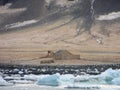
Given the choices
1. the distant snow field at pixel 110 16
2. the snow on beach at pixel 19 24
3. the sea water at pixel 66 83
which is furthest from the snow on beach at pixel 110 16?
the sea water at pixel 66 83

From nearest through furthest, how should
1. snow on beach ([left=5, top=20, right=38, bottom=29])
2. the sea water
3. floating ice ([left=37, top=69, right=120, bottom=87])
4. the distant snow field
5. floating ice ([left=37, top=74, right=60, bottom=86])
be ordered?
the sea water → floating ice ([left=37, top=74, right=60, bottom=86]) → floating ice ([left=37, top=69, right=120, bottom=87]) → the distant snow field → snow on beach ([left=5, top=20, right=38, bottom=29])

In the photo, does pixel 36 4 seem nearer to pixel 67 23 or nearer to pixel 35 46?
pixel 67 23

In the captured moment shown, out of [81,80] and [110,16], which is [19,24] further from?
[81,80]

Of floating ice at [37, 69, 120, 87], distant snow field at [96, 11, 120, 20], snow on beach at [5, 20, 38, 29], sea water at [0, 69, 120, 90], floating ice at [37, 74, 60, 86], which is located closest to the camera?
sea water at [0, 69, 120, 90]

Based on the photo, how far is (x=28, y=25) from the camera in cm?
11619

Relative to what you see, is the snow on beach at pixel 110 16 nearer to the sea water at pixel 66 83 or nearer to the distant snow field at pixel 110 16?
the distant snow field at pixel 110 16

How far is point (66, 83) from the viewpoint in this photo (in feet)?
183

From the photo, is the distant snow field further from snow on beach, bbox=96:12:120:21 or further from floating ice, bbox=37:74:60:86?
floating ice, bbox=37:74:60:86

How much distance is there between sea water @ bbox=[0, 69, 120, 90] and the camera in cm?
5259

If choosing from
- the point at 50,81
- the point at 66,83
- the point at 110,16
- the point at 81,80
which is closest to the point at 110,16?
the point at 110,16

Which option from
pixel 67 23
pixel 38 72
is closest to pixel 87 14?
pixel 67 23

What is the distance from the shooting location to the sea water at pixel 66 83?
52.6 meters

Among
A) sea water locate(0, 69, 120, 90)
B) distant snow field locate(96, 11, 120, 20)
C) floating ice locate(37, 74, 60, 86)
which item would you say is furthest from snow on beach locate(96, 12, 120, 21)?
floating ice locate(37, 74, 60, 86)

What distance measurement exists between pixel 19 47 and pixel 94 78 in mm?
43396
